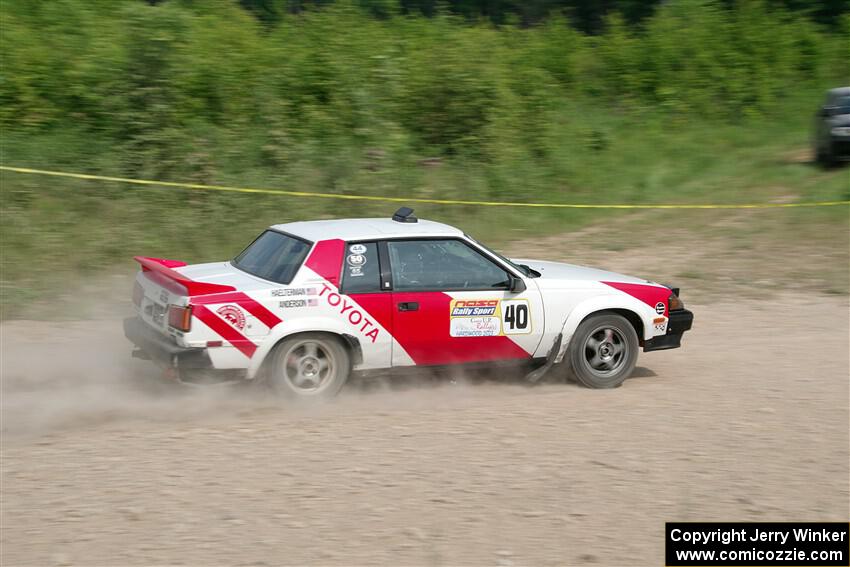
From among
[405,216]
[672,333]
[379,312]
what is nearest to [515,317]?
[379,312]

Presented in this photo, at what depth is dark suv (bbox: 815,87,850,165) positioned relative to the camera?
17328mm

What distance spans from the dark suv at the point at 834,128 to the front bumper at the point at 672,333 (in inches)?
434

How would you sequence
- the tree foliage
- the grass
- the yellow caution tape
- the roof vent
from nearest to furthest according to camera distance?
the roof vent < the grass < the yellow caution tape < the tree foliage

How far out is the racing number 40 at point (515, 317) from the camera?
298 inches

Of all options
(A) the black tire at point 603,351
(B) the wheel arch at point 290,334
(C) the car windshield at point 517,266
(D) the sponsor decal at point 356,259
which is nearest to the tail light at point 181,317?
(B) the wheel arch at point 290,334

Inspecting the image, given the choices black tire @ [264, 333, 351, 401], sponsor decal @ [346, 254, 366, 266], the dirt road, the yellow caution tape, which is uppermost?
the yellow caution tape

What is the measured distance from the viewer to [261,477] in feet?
18.1

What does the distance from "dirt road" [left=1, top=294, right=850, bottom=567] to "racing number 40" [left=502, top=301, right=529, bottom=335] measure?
524mm

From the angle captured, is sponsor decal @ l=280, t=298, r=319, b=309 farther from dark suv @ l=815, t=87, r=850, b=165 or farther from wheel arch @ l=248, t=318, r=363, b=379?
dark suv @ l=815, t=87, r=850, b=165

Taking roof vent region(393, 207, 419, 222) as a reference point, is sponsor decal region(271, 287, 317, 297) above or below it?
below

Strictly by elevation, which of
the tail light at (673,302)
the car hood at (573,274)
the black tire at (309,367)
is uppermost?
the car hood at (573,274)

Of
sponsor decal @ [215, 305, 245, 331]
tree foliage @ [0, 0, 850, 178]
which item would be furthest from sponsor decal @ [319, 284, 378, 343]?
tree foliage @ [0, 0, 850, 178]

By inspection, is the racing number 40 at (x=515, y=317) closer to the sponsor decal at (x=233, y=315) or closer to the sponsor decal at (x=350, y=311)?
the sponsor decal at (x=350, y=311)

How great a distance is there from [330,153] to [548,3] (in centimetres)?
1985
